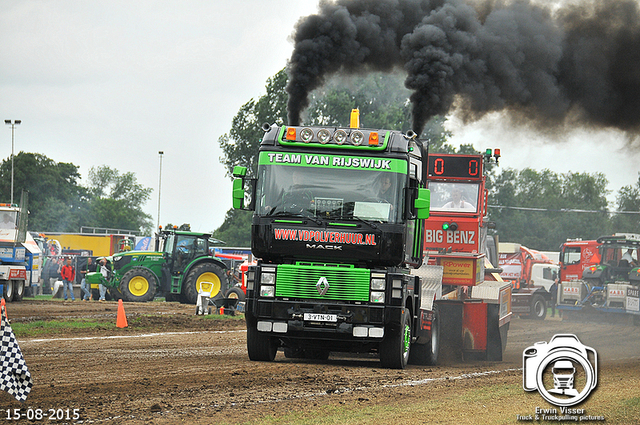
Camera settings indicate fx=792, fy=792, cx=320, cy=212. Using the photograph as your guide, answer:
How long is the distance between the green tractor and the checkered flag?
20.4 m

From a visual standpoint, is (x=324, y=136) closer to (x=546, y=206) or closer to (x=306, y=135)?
(x=306, y=135)

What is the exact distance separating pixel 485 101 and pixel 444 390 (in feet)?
A: 29.8

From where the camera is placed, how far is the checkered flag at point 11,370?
763 cm

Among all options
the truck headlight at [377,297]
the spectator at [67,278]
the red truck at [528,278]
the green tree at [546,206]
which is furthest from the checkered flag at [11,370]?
the green tree at [546,206]

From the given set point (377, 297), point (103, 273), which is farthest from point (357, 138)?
point (103, 273)

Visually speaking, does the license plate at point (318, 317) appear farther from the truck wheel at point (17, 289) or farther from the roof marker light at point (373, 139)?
the truck wheel at point (17, 289)

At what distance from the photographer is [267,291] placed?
1108cm

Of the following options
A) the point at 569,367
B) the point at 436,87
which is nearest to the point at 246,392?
the point at 569,367

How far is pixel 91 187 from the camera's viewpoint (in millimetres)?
134750

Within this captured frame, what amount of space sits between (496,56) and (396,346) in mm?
8190

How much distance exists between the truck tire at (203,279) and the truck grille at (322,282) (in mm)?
17421

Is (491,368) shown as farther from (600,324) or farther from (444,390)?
(600,324)

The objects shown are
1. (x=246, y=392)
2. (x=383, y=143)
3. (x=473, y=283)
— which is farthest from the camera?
(x=473, y=283)

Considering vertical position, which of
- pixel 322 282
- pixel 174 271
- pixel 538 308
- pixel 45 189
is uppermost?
pixel 45 189
